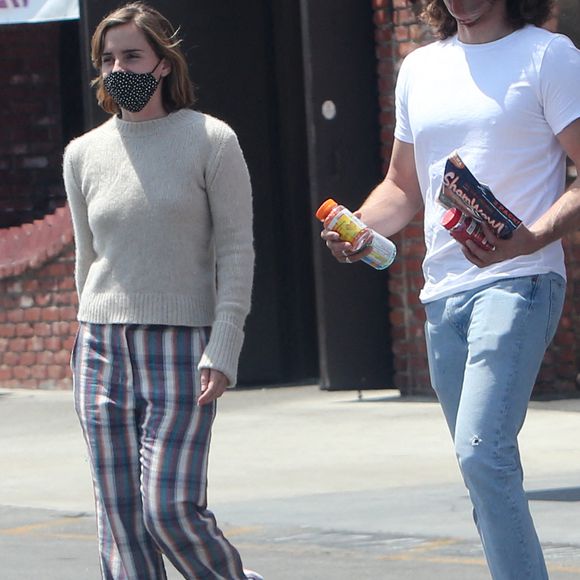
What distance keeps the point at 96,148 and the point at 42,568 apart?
2.15 meters

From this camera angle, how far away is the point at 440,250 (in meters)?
4.29

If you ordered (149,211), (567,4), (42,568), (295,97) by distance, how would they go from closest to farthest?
1. (149,211)
2. (42,568)
3. (567,4)
4. (295,97)

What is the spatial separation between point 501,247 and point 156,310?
3.12 feet

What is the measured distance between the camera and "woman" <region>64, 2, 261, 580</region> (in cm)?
444

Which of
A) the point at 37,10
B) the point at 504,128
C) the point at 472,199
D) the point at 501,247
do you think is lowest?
the point at 501,247

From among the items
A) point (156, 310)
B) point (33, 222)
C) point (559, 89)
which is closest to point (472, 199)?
point (559, 89)

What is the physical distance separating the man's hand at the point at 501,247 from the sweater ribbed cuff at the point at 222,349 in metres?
0.70

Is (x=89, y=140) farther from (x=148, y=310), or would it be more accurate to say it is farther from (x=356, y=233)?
(x=356, y=233)

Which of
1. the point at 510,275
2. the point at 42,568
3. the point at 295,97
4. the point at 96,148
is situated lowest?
the point at 42,568

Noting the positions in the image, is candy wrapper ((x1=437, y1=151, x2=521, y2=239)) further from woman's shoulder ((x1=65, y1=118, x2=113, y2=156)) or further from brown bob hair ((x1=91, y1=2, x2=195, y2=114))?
woman's shoulder ((x1=65, y1=118, x2=113, y2=156))

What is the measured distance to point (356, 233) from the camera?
436 cm

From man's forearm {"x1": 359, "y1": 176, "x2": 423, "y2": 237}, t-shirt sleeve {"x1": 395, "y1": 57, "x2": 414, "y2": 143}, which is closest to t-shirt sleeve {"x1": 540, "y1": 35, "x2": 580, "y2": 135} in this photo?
t-shirt sleeve {"x1": 395, "y1": 57, "x2": 414, "y2": 143}

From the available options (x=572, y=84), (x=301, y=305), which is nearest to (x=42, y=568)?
(x=572, y=84)

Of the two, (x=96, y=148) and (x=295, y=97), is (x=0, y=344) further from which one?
(x=96, y=148)
